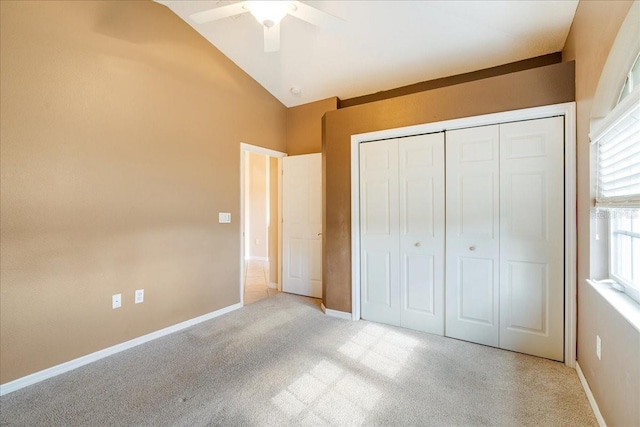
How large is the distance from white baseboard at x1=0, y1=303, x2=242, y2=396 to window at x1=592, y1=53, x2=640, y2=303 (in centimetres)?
350

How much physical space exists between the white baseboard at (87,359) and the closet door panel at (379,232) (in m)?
1.89

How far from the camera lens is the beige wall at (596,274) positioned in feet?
3.99

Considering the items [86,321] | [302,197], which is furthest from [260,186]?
[86,321]

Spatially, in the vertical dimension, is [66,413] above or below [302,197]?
below

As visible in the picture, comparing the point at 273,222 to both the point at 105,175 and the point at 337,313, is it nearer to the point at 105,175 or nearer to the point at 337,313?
the point at 337,313

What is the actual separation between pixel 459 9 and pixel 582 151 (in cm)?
149

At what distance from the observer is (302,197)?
3955 mm

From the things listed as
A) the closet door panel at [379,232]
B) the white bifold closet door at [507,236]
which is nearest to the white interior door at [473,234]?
the white bifold closet door at [507,236]

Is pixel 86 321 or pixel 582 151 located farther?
pixel 86 321

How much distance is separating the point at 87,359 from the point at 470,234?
135 inches

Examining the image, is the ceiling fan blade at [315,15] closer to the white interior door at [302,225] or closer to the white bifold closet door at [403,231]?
the white bifold closet door at [403,231]

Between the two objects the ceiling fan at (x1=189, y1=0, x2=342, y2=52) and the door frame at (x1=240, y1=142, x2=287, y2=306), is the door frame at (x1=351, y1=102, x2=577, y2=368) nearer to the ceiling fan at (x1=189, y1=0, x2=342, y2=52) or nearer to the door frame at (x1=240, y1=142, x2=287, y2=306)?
the ceiling fan at (x1=189, y1=0, x2=342, y2=52)

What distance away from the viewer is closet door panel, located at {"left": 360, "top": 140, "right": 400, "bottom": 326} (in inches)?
112

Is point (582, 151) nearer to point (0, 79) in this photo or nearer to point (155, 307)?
point (155, 307)
